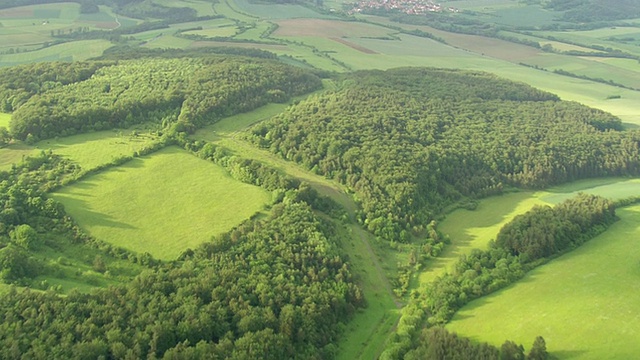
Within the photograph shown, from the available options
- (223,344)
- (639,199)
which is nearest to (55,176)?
(223,344)

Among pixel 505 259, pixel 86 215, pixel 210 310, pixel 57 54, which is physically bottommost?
pixel 210 310

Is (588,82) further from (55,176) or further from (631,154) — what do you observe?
(55,176)

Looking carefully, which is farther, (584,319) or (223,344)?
(584,319)

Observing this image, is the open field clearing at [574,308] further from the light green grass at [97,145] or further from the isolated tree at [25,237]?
the light green grass at [97,145]

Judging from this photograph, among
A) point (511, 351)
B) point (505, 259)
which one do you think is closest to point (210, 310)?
point (511, 351)

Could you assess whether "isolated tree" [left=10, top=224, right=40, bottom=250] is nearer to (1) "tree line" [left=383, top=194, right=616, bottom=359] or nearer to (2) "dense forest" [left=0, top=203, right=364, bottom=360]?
(2) "dense forest" [left=0, top=203, right=364, bottom=360]

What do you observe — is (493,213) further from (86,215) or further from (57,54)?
(57,54)
